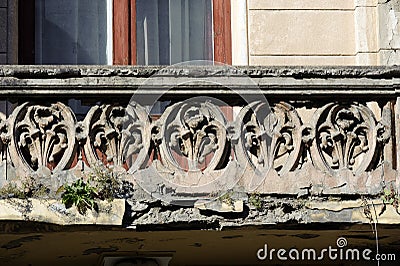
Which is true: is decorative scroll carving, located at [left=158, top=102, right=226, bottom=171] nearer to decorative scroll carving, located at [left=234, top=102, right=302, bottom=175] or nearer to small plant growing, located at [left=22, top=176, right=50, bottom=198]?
decorative scroll carving, located at [left=234, top=102, right=302, bottom=175]

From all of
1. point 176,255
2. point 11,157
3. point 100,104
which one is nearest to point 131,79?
point 100,104

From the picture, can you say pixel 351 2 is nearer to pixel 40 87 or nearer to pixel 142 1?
pixel 142 1

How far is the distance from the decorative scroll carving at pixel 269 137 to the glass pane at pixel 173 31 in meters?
2.14

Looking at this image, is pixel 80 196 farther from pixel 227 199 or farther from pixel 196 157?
pixel 227 199

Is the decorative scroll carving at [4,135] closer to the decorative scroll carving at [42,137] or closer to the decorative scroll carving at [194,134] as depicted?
the decorative scroll carving at [42,137]

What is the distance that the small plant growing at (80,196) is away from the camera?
9.23 metres

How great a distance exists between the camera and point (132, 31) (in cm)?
1172

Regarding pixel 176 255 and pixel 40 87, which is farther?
pixel 176 255

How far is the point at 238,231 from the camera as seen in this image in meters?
9.62

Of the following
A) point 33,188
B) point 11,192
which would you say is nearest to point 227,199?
point 33,188

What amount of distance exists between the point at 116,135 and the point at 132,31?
240 cm

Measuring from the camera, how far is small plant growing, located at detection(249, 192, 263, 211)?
31.0ft

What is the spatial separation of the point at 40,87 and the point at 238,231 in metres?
1.95

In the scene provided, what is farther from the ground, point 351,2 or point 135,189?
point 351,2
